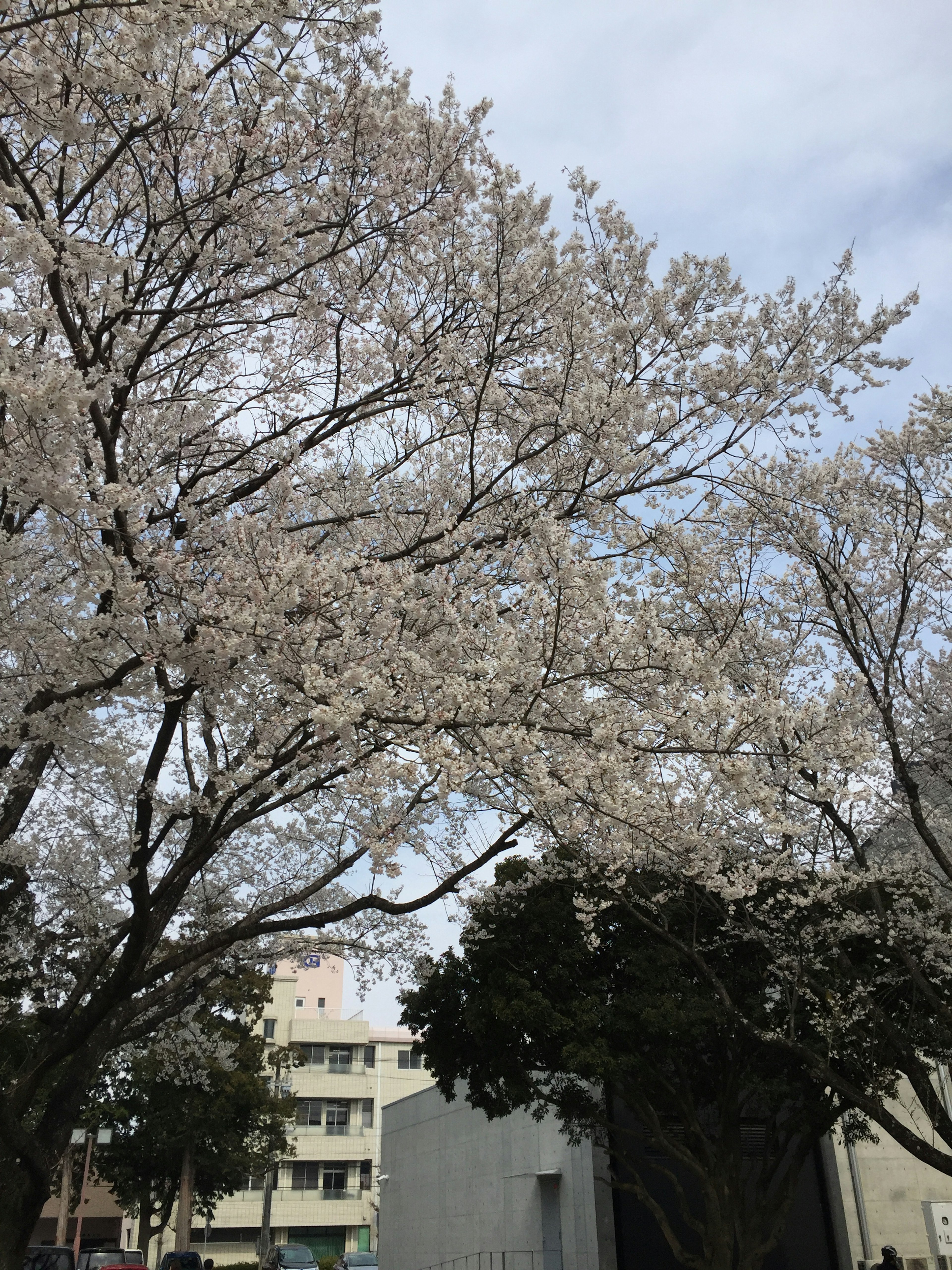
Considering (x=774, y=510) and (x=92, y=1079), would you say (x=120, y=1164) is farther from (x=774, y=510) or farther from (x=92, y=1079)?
(x=774, y=510)

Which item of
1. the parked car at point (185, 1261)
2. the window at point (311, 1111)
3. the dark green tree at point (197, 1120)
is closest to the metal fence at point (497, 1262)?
the parked car at point (185, 1261)

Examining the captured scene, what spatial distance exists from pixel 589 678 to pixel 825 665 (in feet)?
15.4

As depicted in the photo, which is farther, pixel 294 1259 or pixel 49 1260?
pixel 294 1259

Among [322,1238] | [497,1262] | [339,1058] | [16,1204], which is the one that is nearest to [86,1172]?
[497,1262]

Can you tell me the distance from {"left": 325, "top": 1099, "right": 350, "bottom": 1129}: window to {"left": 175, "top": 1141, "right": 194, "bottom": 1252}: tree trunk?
16.0m

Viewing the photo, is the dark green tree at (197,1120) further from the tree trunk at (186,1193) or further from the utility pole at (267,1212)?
the utility pole at (267,1212)

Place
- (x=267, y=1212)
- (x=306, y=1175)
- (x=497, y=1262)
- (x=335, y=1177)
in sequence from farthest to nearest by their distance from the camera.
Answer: (x=335, y=1177) < (x=306, y=1175) < (x=267, y=1212) < (x=497, y=1262)

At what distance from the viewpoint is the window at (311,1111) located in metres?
35.0

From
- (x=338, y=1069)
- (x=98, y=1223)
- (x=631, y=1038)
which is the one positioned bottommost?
(x=98, y=1223)

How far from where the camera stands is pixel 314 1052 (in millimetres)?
36188

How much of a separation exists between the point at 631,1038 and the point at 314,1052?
29.4 metres

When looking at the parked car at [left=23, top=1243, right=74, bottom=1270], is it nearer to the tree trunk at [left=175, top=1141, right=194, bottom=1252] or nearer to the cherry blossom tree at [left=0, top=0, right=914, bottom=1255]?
the tree trunk at [left=175, top=1141, right=194, bottom=1252]

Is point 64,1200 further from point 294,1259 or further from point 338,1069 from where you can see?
point 338,1069

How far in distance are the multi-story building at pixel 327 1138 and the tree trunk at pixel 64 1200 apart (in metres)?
8.46
